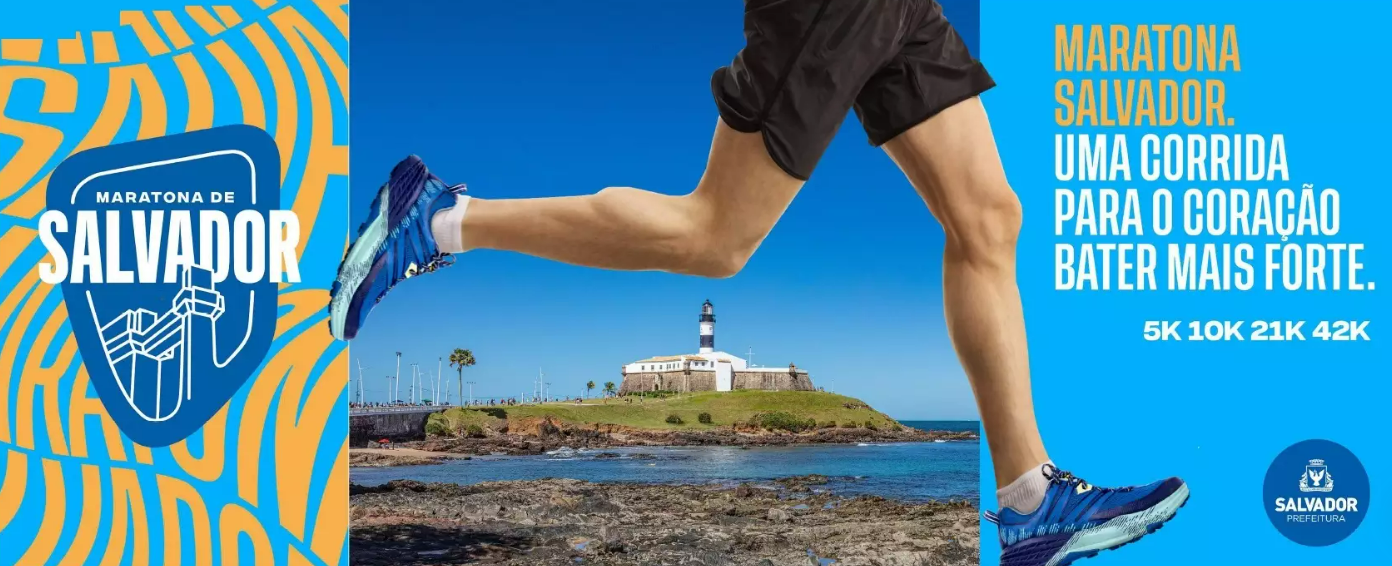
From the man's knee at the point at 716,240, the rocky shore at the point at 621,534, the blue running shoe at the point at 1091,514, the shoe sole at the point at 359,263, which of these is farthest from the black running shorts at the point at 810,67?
the rocky shore at the point at 621,534

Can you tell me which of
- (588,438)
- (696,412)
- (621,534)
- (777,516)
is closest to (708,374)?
(696,412)

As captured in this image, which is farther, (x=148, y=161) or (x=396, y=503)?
(x=396, y=503)

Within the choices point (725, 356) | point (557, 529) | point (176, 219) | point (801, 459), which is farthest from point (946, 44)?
point (725, 356)

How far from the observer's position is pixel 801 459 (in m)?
43.7

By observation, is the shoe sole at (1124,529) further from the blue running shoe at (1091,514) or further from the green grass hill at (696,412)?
the green grass hill at (696,412)

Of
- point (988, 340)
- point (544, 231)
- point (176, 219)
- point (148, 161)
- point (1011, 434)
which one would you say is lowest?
point (1011, 434)

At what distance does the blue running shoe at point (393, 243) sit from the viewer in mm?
1996

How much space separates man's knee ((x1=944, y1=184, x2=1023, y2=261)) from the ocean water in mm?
27385

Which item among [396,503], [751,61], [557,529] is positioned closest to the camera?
[751,61]

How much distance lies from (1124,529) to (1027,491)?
0.23 meters

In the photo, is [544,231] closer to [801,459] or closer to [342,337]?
[342,337]

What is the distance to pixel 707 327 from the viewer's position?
53.5m

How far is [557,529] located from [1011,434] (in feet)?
33.2

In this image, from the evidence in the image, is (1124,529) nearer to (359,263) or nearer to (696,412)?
(359,263)
